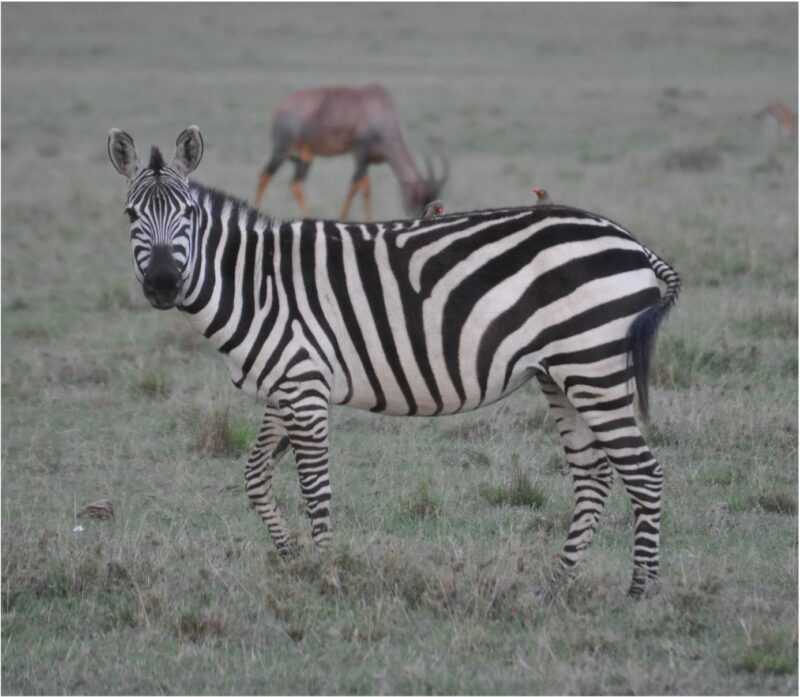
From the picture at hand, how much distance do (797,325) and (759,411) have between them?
2236 millimetres

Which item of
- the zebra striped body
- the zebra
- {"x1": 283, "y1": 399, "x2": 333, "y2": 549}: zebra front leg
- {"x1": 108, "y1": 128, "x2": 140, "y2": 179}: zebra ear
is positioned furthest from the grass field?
{"x1": 108, "y1": 128, "x2": 140, "y2": 179}: zebra ear

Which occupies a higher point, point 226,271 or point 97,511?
point 226,271

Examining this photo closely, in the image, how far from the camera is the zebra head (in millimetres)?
5086

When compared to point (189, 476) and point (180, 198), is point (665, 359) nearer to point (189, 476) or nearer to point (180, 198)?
point (189, 476)

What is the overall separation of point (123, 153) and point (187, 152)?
0.27m

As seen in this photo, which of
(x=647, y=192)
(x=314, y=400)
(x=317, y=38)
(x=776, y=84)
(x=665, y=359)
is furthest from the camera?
(x=317, y=38)

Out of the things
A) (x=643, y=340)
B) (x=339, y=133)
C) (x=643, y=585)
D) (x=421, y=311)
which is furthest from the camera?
(x=339, y=133)

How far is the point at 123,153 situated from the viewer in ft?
17.6

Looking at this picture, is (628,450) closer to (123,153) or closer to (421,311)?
(421,311)

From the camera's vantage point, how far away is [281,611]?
4992 millimetres

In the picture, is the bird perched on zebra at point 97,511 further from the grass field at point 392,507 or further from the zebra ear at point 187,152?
the zebra ear at point 187,152

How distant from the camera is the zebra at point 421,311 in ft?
16.6

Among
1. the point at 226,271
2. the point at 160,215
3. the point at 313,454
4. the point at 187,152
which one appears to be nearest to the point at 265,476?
the point at 313,454

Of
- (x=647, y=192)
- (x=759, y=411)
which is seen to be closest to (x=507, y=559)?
(x=759, y=411)
